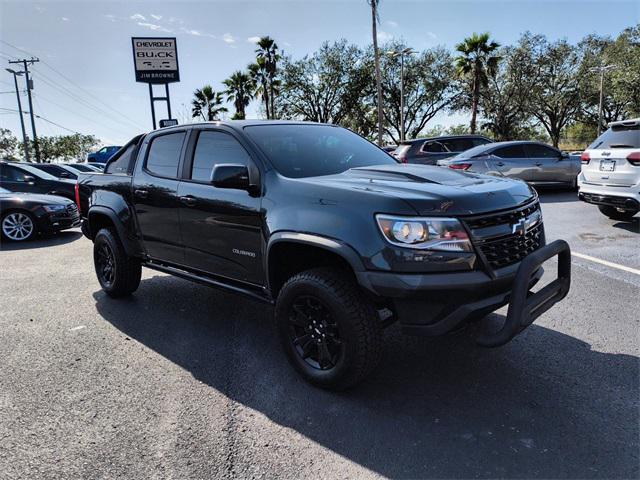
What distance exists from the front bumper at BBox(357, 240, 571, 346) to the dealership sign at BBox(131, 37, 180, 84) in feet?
59.9

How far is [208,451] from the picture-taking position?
8.29 ft

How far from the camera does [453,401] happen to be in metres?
2.92

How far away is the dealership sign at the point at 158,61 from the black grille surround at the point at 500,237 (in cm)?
1811

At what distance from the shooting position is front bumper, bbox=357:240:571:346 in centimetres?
258

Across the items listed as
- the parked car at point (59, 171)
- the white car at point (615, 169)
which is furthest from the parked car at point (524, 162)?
the parked car at point (59, 171)

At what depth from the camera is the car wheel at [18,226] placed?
9.20m

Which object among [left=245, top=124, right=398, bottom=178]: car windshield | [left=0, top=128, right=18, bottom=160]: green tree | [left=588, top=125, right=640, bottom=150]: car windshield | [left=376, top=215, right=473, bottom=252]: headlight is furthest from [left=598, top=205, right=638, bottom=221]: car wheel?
[left=0, top=128, right=18, bottom=160]: green tree

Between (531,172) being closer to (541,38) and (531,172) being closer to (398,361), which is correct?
(398,361)

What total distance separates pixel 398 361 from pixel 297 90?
36.0 meters

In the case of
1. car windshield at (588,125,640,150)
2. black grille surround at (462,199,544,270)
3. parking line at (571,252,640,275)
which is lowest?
parking line at (571,252,640,275)

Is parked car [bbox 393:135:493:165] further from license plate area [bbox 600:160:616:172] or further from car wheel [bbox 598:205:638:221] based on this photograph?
license plate area [bbox 600:160:616:172]

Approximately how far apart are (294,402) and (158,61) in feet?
60.9

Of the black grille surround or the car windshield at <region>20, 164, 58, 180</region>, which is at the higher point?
the car windshield at <region>20, 164, 58, 180</region>

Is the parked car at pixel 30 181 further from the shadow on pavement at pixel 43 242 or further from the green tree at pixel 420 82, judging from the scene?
the green tree at pixel 420 82
